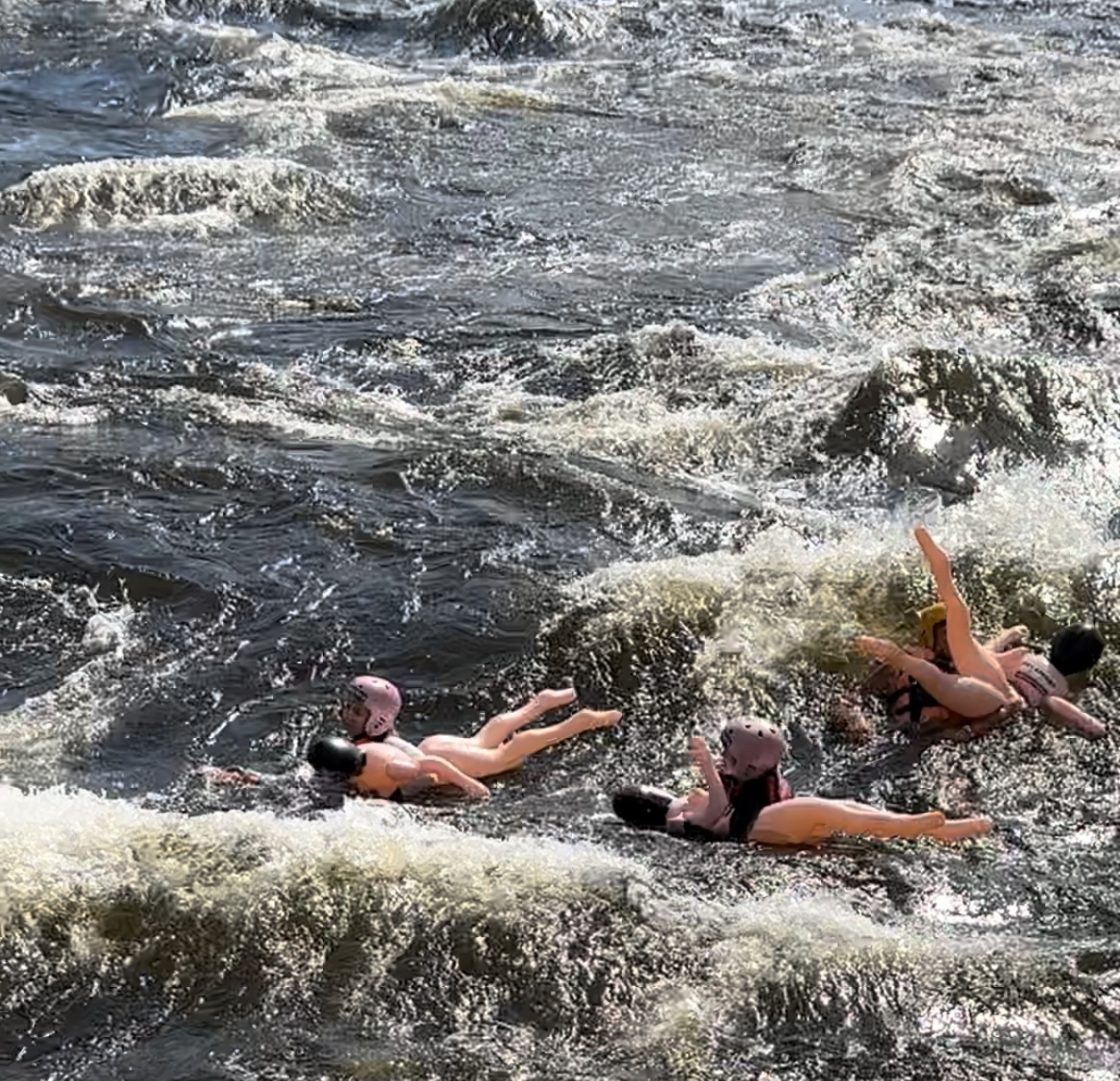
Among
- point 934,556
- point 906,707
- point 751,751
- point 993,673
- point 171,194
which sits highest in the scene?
point 934,556

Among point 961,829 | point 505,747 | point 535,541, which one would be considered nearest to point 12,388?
point 535,541

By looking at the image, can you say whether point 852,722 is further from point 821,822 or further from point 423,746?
point 423,746

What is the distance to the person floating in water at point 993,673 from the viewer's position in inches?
310

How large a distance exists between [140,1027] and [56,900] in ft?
2.31

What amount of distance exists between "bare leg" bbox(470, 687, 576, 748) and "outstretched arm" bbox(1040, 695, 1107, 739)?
211 centimetres

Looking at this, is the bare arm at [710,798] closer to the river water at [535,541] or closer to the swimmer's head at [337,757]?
the river water at [535,541]

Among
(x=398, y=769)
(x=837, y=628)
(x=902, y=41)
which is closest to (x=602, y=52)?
(x=902, y=41)

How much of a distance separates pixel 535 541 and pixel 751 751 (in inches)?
116

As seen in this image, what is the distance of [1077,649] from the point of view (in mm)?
8031

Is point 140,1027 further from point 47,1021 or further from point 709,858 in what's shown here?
point 709,858

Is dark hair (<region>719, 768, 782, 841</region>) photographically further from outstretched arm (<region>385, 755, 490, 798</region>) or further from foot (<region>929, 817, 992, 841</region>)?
outstretched arm (<region>385, 755, 490, 798</region>)

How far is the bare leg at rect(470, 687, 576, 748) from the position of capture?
777cm

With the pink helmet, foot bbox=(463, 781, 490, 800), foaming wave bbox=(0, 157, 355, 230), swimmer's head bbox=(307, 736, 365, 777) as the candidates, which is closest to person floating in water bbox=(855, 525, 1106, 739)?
foot bbox=(463, 781, 490, 800)

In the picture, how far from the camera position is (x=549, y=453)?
1076 cm
